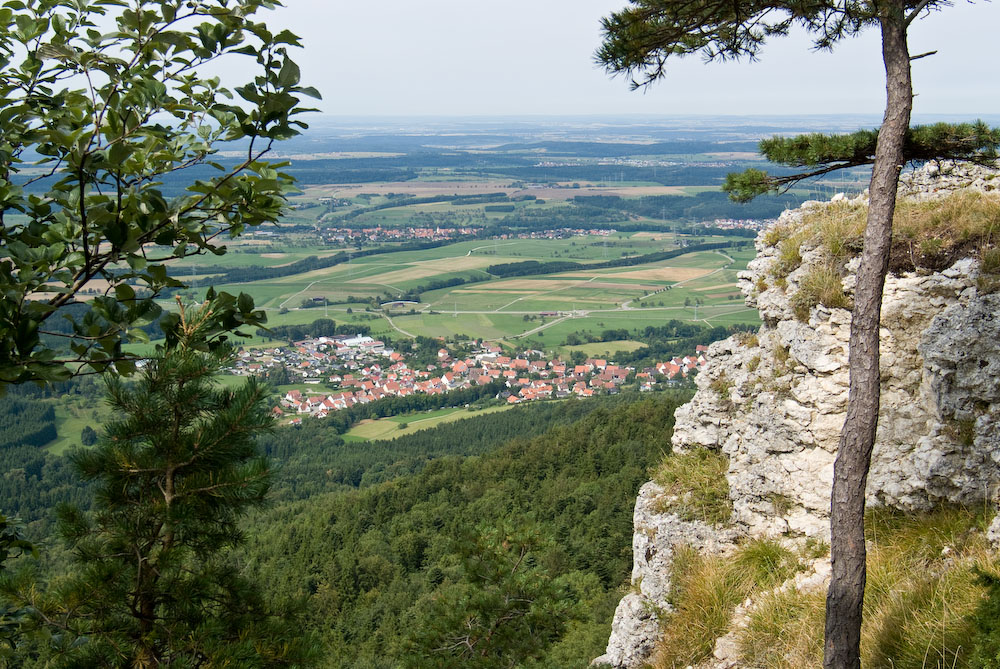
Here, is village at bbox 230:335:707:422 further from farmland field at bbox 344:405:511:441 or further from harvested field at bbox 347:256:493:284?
harvested field at bbox 347:256:493:284

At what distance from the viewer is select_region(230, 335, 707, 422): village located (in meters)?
64.8

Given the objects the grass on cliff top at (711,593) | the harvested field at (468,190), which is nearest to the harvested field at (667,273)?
the harvested field at (468,190)

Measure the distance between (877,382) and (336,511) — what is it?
3971 cm

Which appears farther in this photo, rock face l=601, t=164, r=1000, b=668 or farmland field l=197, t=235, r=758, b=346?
farmland field l=197, t=235, r=758, b=346

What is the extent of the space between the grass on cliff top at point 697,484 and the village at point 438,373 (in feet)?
180

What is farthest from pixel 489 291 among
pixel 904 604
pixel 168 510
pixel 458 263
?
pixel 168 510

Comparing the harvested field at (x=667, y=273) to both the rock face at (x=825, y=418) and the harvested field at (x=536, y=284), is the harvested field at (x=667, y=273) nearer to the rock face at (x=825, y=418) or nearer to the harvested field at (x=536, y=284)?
the harvested field at (x=536, y=284)

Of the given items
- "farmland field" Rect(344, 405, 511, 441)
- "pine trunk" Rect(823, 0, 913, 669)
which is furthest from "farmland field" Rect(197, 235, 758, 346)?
"pine trunk" Rect(823, 0, 913, 669)

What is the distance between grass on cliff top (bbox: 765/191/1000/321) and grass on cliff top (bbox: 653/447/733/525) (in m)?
1.96

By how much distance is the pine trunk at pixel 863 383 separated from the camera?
458 cm

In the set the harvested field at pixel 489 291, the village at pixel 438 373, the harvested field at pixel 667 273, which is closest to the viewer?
the village at pixel 438 373

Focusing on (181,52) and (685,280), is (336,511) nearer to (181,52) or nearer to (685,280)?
(181,52)

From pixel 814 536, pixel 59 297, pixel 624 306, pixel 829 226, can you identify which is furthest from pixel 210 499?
pixel 624 306

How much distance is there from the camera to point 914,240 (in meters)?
6.85
